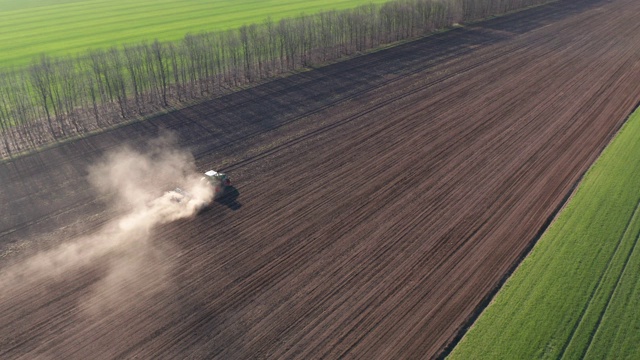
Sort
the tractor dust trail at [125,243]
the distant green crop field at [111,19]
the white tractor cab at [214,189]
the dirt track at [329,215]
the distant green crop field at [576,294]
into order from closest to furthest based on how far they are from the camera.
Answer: the distant green crop field at [576,294], the dirt track at [329,215], the tractor dust trail at [125,243], the white tractor cab at [214,189], the distant green crop field at [111,19]

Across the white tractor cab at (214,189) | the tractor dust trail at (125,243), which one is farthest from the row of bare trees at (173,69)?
the white tractor cab at (214,189)

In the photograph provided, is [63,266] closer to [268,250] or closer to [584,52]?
[268,250]

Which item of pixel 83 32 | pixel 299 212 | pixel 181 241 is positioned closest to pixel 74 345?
pixel 181 241

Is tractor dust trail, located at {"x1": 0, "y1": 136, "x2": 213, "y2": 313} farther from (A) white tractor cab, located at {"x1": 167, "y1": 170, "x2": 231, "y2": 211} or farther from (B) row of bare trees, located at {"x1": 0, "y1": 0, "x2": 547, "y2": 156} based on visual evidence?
(B) row of bare trees, located at {"x1": 0, "y1": 0, "x2": 547, "y2": 156}

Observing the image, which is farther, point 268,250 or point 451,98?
point 451,98

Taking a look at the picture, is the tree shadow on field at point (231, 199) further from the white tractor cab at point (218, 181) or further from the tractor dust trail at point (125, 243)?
the tractor dust trail at point (125, 243)

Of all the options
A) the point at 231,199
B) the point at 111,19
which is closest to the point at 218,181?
the point at 231,199
